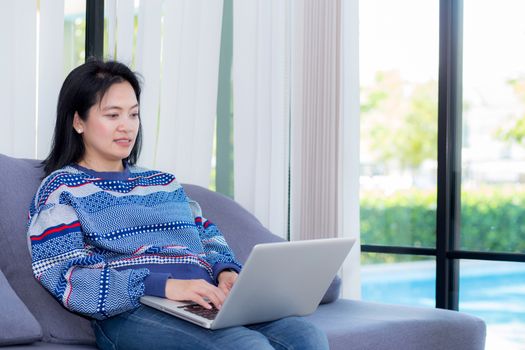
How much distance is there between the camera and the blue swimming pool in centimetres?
355

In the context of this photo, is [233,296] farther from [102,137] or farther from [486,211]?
[486,211]

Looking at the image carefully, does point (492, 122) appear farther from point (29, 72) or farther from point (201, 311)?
point (201, 311)

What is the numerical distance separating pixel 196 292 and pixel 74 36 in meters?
2.33

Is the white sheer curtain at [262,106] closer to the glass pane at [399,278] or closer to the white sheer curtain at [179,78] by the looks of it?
the white sheer curtain at [179,78]

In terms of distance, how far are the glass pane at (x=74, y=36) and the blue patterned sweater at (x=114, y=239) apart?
167cm

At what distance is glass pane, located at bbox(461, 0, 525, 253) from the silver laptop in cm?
186

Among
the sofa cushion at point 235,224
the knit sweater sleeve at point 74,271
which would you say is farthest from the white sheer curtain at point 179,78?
the knit sweater sleeve at point 74,271

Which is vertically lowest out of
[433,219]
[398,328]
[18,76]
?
[398,328]

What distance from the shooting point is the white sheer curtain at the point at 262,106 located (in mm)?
3543

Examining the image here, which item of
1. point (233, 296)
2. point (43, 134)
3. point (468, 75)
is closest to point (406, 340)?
point (233, 296)

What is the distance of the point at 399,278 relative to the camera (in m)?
3.81

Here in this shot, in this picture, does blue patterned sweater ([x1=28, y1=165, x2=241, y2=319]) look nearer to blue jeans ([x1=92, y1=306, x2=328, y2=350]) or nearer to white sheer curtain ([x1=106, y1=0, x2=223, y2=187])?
blue jeans ([x1=92, y1=306, x2=328, y2=350])

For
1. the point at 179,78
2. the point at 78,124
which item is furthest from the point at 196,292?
the point at 179,78

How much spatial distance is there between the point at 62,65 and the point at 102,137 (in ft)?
4.87
